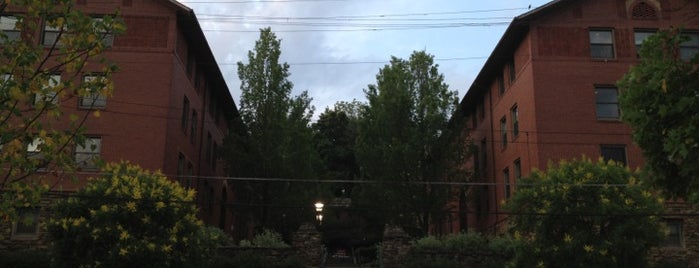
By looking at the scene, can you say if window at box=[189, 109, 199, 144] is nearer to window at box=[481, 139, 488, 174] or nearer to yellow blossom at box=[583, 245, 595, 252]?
window at box=[481, 139, 488, 174]

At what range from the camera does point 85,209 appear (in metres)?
19.8

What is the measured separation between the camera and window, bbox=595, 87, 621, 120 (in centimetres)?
2864

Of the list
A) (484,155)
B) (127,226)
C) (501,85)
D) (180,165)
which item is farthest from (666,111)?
(484,155)

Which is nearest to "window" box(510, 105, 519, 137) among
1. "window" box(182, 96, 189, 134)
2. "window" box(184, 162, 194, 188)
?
"window" box(182, 96, 189, 134)

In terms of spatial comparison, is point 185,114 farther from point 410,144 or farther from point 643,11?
point 643,11

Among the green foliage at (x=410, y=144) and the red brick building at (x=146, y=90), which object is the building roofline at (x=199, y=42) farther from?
the green foliage at (x=410, y=144)

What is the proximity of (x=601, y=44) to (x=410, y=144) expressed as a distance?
384 inches

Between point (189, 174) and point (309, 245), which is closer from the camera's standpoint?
point (309, 245)

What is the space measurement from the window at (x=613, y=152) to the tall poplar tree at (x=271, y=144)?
13.9m

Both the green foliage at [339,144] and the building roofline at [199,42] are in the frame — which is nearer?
the building roofline at [199,42]

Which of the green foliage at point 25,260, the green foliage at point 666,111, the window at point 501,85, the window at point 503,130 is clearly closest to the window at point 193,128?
the green foliage at point 25,260

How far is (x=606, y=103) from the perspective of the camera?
94.4 feet

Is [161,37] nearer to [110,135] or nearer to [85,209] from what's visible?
[110,135]

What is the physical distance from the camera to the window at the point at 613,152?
2819 centimetres
